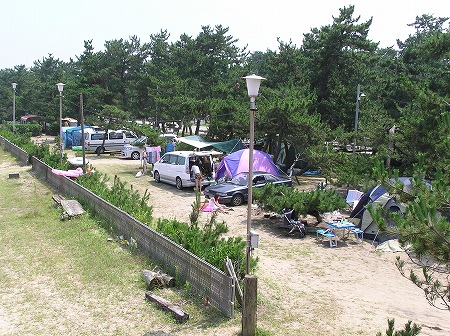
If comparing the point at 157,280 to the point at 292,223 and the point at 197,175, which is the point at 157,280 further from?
the point at 197,175

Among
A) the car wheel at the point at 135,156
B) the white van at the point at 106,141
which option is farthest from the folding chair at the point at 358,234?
the white van at the point at 106,141

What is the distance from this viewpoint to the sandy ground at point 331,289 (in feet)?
23.7

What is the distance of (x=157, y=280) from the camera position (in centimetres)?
856

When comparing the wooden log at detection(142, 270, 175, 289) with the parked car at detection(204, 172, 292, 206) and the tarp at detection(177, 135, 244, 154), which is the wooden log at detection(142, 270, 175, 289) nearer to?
the parked car at detection(204, 172, 292, 206)

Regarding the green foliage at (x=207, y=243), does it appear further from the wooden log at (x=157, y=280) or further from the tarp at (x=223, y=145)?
the tarp at (x=223, y=145)

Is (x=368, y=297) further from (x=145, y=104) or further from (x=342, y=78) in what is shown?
(x=145, y=104)

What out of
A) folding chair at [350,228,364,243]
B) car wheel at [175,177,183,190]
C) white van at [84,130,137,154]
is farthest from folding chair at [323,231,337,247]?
white van at [84,130,137,154]

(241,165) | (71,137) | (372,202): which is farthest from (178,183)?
→ (71,137)

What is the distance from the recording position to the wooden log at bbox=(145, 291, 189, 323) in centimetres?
721

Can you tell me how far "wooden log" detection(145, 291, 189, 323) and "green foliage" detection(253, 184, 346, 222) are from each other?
545cm

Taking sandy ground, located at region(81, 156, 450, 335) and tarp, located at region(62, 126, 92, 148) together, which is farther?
tarp, located at region(62, 126, 92, 148)

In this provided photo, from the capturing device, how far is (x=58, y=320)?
7.50 metres

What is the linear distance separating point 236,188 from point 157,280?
799 centimetres

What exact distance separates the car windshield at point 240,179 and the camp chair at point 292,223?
406 centimetres
